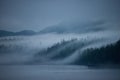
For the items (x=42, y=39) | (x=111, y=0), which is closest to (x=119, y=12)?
(x=111, y=0)

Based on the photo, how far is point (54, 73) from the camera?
9.16 feet

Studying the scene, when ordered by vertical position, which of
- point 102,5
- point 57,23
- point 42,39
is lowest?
point 42,39

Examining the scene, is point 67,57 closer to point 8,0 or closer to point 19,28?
point 19,28

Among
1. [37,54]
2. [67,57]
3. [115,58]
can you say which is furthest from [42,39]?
[115,58]

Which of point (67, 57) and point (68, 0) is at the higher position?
point (68, 0)

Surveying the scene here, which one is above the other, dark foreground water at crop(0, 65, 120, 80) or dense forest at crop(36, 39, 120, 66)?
dense forest at crop(36, 39, 120, 66)

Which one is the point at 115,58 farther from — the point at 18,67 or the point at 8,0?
the point at 8,0

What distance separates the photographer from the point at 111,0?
288 cm

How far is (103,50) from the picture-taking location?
280 centimetres

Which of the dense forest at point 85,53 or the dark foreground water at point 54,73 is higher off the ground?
the dense forest at point 85,53

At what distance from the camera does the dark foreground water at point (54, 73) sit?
2775 millimetres

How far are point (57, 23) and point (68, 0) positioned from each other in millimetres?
377

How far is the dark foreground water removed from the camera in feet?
9.11

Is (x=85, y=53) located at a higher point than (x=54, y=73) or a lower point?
higher
